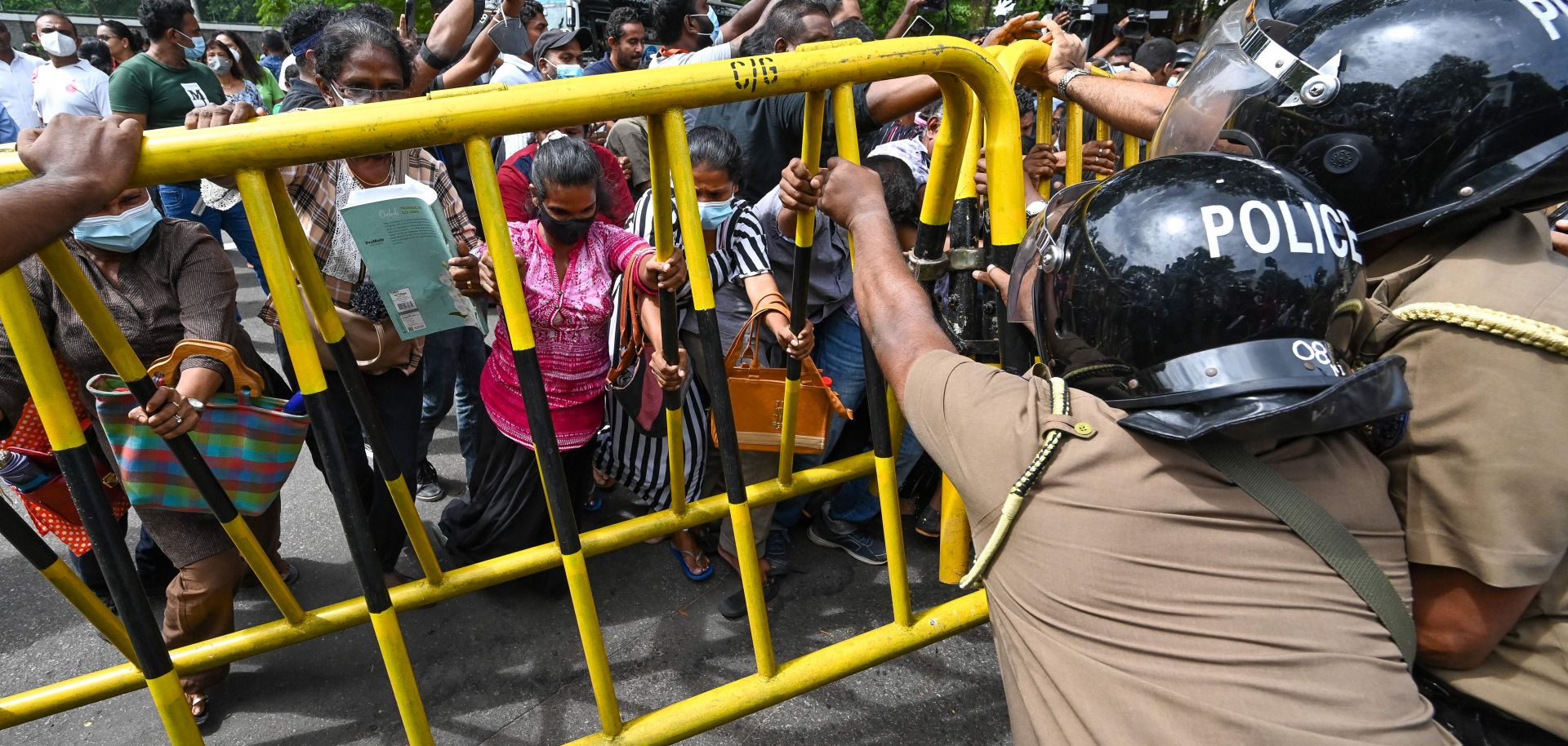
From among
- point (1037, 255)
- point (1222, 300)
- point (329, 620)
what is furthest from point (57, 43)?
point (1222, 300)

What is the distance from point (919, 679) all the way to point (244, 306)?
5.72 metres

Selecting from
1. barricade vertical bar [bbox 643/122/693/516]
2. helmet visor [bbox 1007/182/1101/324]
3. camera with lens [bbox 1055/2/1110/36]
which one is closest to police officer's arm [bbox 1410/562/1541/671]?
helmet visor [bbox 1007/182/1101/324]

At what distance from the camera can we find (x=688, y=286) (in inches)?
101

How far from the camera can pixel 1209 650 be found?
41.1 inches

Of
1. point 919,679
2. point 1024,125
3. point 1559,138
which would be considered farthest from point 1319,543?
point 1024,125

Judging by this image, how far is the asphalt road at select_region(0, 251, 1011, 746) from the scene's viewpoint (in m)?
2.28

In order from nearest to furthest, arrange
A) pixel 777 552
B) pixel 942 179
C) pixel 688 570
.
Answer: pixel 942 179, pixel 688 570, pixel 777 552

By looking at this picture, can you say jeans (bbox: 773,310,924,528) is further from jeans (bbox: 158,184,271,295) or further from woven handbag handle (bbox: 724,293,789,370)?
jeans (bbox: 158,184,271,295)

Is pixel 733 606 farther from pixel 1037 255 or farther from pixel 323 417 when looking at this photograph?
pixel 1037 255

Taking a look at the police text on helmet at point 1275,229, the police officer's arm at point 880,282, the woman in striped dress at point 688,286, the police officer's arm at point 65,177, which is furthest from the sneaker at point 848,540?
the police officer's arm at point 65,177

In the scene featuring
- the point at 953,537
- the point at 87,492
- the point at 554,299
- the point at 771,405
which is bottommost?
the point at 953,537

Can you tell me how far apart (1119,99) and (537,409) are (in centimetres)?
175

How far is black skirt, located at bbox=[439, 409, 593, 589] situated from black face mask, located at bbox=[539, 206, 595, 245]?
27.4 inches

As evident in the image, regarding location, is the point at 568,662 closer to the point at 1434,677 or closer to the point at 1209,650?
the point at 1209,650
